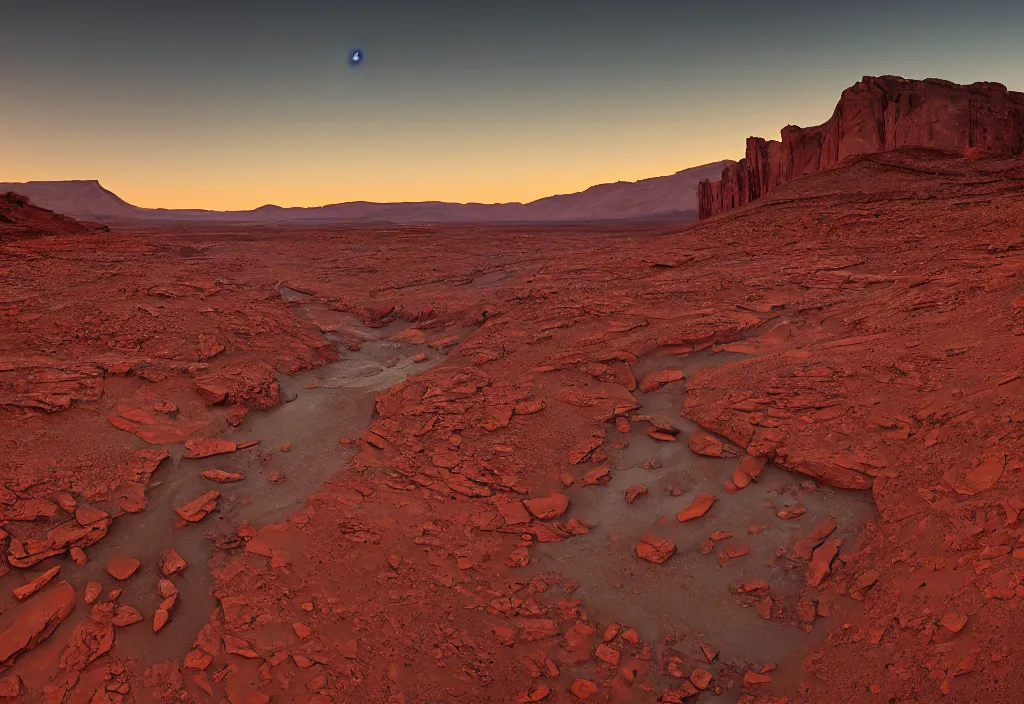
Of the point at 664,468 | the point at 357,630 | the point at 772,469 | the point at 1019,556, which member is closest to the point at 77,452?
the point at 357,630

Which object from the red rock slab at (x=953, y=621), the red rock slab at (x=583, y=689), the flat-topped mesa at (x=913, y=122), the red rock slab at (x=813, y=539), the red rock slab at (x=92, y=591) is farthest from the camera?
the flat-topped mesa at (x=913, y=122)

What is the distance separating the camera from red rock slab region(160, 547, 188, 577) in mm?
5309

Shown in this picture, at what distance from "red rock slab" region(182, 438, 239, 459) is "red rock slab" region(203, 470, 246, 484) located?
0.42 metres

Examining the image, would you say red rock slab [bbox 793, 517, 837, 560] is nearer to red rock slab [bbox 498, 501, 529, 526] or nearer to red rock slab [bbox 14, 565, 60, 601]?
red rock slab [bbox 498, 501, 529, 526]

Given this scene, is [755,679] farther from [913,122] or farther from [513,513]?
[913,122]

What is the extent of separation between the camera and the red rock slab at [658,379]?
8.04m

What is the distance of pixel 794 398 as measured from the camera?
664cm

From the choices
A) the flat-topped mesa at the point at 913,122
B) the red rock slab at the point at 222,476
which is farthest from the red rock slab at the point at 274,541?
the flat-topped mesa at the point at 913,122

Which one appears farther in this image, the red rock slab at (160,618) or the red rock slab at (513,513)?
the red rock slab at (513,513)

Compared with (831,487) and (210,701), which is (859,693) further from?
(210,701)

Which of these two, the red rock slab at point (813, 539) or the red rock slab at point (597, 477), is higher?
the red rock slab at point (597, 477)

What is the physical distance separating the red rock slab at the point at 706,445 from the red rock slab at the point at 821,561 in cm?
158

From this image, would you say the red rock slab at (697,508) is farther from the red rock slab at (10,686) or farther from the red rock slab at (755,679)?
the red rock slab at (10,686)

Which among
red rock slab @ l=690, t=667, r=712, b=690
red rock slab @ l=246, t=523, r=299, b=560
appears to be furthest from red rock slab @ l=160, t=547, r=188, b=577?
red rock slab @ l=690, t=667, r=712, b=690
